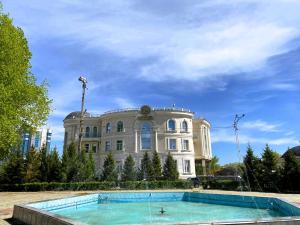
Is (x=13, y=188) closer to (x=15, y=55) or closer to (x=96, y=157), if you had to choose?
(x=15, y=55)

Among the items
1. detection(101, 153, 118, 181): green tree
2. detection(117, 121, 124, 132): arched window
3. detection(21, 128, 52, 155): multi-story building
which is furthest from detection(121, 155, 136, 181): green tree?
detection(21, 128, 52, 155): multi-story building

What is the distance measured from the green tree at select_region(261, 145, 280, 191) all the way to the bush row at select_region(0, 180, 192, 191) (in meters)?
8.72

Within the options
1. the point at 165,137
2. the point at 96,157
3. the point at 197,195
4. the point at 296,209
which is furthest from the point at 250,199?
the point at 96,157

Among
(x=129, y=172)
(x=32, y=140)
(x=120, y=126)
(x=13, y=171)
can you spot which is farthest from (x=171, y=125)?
(x=32, y=140)

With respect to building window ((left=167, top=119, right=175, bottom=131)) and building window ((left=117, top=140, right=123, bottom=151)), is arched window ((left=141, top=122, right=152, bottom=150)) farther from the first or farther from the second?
building window ((left=117, top=140, right=123, bottom=151))

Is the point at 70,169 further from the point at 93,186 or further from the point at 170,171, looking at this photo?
the point at 170,171

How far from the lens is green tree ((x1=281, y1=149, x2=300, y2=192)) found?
26.4m

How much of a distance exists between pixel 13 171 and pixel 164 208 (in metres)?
20.8

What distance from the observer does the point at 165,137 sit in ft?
156

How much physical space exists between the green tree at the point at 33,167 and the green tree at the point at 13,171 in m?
0.65

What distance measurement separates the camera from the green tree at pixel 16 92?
60.3 feet

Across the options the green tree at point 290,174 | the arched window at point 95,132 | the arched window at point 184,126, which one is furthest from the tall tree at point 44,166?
the green tree at point 290,174

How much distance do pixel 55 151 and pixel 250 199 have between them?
25.5 metres

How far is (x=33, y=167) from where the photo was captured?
1302 inches
